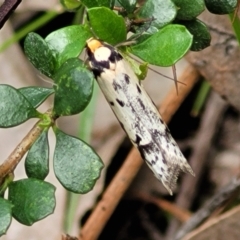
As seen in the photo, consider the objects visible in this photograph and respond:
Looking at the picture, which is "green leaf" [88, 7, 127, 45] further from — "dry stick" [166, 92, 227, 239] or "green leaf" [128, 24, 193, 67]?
"dry stick" [166, 92, 227, 239]

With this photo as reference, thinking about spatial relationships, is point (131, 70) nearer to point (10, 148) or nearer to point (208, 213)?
point (208, 213)

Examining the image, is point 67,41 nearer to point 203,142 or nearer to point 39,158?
point 39,158

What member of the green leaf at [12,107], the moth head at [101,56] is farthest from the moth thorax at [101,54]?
the green leaf at [12,107]

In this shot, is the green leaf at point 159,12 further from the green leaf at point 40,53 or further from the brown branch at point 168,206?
the brown branch at point 168,206

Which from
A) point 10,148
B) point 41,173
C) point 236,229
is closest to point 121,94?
point 41,173

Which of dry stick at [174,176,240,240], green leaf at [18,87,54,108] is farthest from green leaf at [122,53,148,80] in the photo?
dry stick at [174,176,240,240]

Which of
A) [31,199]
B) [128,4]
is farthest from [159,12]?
[31,199]

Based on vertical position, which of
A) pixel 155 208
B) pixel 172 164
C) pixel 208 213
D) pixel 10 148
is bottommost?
pixel 155 208
